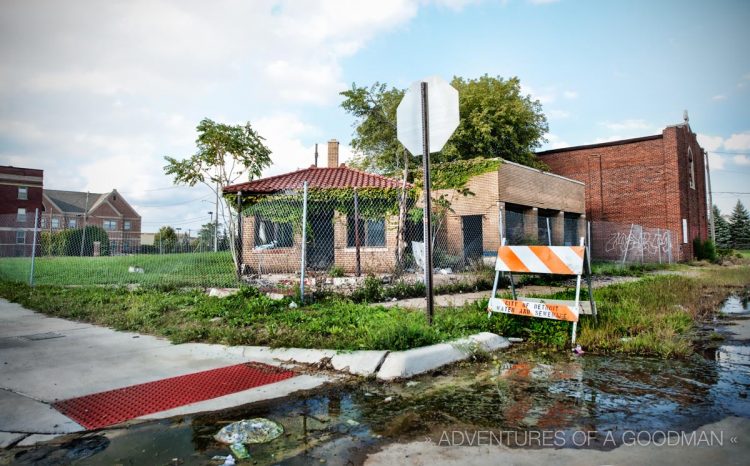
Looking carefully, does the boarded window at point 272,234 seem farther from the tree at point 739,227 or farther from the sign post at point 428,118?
the tree at point 739,227

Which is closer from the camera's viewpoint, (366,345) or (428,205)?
(366,345)

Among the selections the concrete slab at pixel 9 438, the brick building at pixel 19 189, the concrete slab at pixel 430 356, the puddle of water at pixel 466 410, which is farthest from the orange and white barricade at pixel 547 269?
the brick building at pixel 19 189

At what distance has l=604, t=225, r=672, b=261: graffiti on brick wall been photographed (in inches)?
909

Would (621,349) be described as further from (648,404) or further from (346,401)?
(346,401)

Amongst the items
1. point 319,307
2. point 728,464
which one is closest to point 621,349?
point 728,464

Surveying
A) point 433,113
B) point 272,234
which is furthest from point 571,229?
point 433,113

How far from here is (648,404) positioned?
3.06 meters

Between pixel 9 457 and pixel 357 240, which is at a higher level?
pixel 357 240

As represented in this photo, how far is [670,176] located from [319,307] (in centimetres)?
2574

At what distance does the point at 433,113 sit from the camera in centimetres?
566

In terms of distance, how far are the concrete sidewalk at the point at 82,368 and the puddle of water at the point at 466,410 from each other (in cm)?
33

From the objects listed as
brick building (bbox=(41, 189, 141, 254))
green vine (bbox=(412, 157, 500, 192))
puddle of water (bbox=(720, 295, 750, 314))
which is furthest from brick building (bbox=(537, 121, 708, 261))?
brick building (bbox=(41, 189, 141, 254))

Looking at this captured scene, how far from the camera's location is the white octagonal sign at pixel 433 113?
5535 mm

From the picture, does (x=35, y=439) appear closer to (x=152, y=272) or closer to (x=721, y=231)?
(x=152, y=272)
